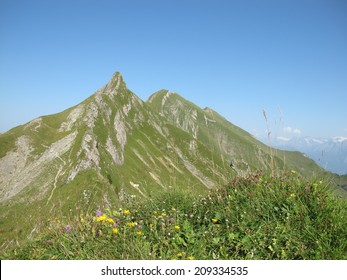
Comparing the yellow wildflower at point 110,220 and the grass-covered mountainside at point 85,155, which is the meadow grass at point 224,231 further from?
the grass-covered mountainside at point 85,155

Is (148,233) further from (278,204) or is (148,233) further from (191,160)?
(191,160)

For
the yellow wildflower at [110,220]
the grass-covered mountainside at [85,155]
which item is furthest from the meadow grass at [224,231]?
the grass-covered mountainside at [85,155]

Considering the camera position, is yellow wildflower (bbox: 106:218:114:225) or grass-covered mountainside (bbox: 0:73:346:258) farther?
grass-covered mountainside (bbox: 0:73:346:258)

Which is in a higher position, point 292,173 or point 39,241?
point 292,173

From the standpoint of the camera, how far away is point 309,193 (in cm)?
743

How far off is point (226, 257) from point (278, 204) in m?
2.10

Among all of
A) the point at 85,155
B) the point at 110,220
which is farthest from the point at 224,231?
the point at 85,155

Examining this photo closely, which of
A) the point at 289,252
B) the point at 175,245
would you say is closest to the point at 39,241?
the point at 175,245

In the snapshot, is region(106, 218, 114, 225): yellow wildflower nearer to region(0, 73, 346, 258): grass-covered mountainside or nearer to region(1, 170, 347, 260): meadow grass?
region(1, 170, 347, 260): meadow grass

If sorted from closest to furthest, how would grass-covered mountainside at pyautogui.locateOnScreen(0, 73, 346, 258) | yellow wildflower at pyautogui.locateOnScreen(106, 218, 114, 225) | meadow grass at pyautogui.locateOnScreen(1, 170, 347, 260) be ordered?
meadow grass at pyautogui.locateOnScreen(1, 170, 347, 260) < yellow wildflower at pyautogui.locateOnScreen(106, 218, 114, 225) < grass-covered mountainside at pyautogui.locateOnScreen(0, 73, 346, 258)

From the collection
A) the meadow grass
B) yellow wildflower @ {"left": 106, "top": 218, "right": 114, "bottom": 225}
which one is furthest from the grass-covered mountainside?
yellow wildflower @ {"left": 106, "top": 218, "right": 114, "bottom": 225}

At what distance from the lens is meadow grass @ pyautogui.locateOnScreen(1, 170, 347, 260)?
5.95m

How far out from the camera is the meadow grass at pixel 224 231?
234 inches

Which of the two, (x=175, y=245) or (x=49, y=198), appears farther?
(x=49, y=198)
